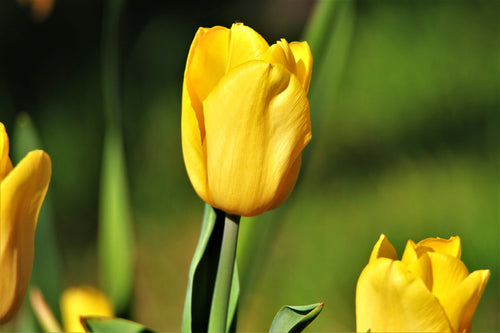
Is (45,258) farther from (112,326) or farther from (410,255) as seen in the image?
(410,255)

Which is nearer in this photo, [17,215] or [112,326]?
[17,215]

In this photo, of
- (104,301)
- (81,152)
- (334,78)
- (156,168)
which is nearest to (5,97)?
(81,152)

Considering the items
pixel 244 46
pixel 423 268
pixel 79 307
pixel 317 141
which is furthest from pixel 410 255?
pixel 317 141

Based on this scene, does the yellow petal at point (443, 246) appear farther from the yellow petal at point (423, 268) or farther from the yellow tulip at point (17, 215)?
the yellow tulip at point (17, 215)

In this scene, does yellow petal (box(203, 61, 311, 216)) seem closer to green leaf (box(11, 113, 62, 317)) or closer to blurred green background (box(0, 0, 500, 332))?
green leaf (box(11, 113, 62, 317))

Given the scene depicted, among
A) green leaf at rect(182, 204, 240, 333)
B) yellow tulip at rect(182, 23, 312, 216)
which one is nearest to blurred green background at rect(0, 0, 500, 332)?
green leaf at rect(182, 204, 240, 333)

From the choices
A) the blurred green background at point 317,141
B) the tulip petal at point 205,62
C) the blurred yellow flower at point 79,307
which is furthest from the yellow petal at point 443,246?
the blurred green background at point 317,141

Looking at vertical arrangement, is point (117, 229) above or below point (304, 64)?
below
